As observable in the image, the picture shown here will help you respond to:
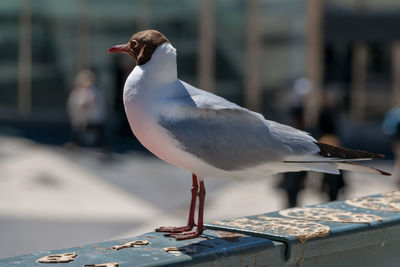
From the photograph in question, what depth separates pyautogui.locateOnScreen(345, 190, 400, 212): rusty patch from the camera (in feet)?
12.0

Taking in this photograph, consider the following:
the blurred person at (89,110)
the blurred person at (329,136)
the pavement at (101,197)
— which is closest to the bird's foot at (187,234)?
the pavement at (101,197)

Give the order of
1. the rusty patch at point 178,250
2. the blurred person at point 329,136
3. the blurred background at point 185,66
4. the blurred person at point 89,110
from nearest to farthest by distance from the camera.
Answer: the rusty patch at point 178,250
the blurred person at point 329,136
the blurred person at point 89,110
the blurred background at point 185,66

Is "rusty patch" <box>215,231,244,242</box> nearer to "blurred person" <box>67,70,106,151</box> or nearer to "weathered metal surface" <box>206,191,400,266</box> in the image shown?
"weathered metal surface" <box>206,191,400,266</box>

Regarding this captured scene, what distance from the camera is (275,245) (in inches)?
117

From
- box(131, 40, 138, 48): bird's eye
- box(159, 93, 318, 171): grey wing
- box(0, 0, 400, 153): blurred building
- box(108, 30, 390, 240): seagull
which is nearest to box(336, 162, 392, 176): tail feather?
box(108, 30, 390, 240): seagull

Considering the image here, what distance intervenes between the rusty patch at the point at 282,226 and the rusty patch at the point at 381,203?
494mm

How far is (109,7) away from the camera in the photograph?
73.9 feet

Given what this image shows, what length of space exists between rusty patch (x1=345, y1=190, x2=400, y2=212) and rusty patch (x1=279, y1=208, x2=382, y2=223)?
20 cm

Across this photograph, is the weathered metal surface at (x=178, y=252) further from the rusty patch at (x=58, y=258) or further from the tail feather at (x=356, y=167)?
the tail feather at (x=356, y=167)

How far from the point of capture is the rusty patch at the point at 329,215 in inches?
132

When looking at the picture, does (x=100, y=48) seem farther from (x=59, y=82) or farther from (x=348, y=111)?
(x=348, y=111)

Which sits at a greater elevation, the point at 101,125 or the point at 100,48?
the point at 100,48

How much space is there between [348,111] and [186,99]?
1882 cm

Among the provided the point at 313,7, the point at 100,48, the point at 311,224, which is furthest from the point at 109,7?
the point at 311,224
